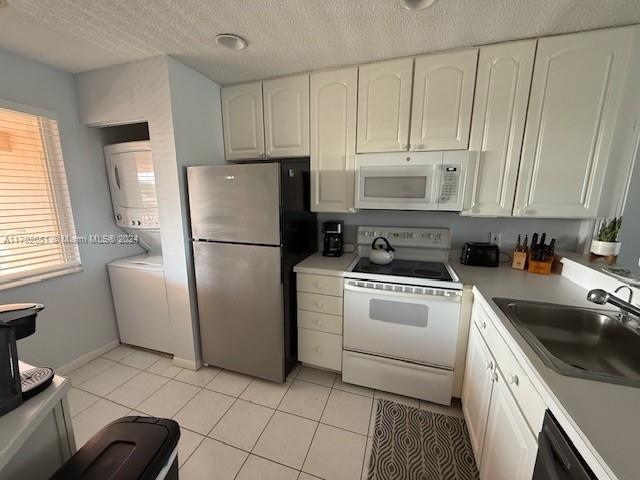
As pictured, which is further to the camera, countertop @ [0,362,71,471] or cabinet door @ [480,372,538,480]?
Result: cabinet door @ [480,372,538,480]

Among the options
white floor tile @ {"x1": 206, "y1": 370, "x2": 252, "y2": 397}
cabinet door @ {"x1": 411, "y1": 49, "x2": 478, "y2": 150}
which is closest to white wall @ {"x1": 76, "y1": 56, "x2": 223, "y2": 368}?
white floor tile @ {"x1": 206, "y1": 370, "x2": 252, "y2": 397}

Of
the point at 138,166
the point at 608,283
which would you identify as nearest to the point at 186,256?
the point at 138,166

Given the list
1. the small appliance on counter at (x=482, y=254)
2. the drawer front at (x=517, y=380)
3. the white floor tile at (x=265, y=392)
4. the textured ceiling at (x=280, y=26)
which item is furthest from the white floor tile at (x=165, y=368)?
the small appliance on counter at (x=482, y=254)

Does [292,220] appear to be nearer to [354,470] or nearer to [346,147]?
[346,147]

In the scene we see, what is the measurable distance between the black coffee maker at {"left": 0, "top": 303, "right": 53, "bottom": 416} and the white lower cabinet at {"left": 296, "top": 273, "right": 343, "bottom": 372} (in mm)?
1377

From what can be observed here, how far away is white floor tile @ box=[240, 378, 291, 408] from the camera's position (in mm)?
1873

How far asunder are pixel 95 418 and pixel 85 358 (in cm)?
76

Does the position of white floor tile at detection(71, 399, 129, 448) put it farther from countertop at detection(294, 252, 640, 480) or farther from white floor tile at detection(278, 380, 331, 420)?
countertop at detection(294, 252, 640, 480)

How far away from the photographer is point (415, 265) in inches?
80.1

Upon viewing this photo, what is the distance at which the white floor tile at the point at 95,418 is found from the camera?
1.61 m

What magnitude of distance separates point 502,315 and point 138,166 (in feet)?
8.83

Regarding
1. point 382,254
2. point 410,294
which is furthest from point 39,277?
point 410,294

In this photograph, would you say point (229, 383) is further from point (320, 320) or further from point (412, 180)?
point (412, 180)

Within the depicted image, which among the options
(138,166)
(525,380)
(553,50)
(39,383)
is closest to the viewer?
(39,383)
